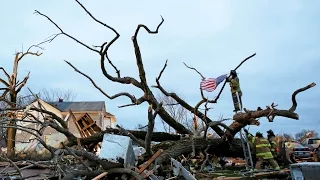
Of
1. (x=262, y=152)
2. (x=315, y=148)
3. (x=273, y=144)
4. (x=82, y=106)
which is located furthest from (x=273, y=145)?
(x=82, y=106)

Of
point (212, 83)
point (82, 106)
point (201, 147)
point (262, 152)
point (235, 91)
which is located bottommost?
point (262, 152)

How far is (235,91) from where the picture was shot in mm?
7184

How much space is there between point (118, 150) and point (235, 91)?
8.95 ft

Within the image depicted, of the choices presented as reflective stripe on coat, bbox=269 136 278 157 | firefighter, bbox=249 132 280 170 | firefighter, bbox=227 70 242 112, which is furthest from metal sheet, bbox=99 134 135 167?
reflective stripe on coat, bbox=269 136 278 157

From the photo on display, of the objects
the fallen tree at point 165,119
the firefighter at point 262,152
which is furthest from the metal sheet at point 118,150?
the firefighter at point 262,152

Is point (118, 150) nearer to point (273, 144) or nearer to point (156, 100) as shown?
point (156, 100)

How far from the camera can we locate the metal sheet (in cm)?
565

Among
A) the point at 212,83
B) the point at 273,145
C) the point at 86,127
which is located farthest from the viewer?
the point at 86,127

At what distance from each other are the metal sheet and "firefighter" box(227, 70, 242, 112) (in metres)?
2.45

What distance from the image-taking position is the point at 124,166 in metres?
5.48

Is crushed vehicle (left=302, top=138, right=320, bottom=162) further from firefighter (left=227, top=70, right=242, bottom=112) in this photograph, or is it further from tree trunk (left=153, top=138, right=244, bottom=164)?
firefighter (left=227, top=70, right=242, bottom=112)

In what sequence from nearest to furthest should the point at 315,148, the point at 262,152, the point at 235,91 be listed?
the point at 235,91 < the point at 262,152 < the point at 315,148

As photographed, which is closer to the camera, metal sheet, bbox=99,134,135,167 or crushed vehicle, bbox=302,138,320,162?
metal sheet, bbox=99,134,135,167

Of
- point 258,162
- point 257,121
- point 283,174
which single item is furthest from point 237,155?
point 283,174
